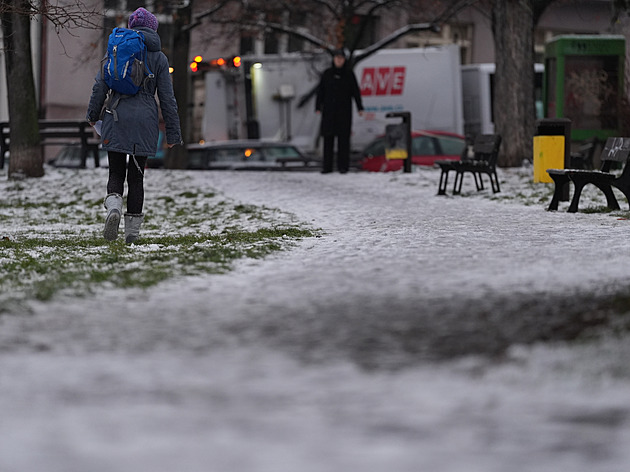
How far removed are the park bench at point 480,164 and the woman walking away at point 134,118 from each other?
649 cm

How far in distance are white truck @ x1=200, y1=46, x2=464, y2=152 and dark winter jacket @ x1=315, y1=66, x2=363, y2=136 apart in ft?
30.3

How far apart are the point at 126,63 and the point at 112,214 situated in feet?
3.98

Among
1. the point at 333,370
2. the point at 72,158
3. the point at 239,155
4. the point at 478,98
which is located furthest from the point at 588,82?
the point at 333,370

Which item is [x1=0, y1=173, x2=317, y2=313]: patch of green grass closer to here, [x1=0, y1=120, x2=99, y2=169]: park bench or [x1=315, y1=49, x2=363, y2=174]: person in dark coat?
[x1=315, y1=49, x2=363, y2=174]: person in dark coat

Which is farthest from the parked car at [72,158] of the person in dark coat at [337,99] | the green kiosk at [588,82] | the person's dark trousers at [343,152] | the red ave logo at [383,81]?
the green kiosk at [588,82]

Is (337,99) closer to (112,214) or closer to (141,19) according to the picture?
(141,19)

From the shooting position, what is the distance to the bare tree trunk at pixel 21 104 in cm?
1855

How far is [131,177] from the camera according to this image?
9.65 meters

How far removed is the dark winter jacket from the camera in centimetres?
1975

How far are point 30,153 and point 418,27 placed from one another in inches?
422

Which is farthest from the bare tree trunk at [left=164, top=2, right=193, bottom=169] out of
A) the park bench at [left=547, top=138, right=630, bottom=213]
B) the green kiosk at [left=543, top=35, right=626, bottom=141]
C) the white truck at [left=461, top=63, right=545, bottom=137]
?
the park bench at [left=547, top=138, right=630, bottom=213]

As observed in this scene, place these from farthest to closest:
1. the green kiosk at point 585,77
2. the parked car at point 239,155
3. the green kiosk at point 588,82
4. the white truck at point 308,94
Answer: the white truck at point 308,94, the parked car at point 239,155, the green kiosk at point 585,77, the green kiosk at point 588,82

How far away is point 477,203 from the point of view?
14.3 m

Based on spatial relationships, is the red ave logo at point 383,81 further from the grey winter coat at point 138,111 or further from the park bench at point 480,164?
the grey winter coat at point 138,111
